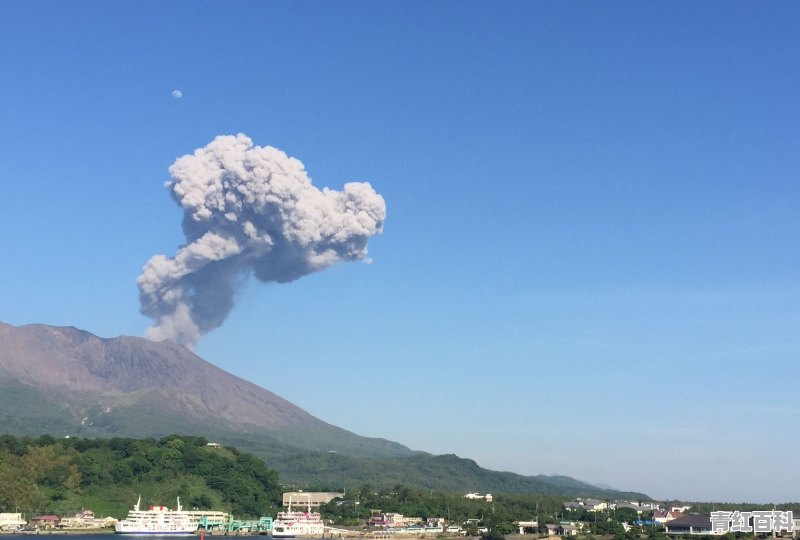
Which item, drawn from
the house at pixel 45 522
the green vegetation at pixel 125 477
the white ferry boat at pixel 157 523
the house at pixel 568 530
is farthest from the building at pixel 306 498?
the house at pixel 568 530

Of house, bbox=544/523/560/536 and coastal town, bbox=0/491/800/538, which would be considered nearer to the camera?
coastal town, bbox=0/491/800/538

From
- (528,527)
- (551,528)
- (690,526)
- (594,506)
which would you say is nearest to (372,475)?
(594,506)

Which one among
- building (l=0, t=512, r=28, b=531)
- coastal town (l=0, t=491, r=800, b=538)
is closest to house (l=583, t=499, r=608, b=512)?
coastal town (l=0, t=491, r=800, b=538)

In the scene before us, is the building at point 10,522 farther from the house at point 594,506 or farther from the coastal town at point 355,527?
the house at point 594,506

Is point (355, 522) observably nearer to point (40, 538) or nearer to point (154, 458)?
point (154, 458)

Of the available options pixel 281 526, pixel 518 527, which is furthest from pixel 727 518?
pixel 281 526

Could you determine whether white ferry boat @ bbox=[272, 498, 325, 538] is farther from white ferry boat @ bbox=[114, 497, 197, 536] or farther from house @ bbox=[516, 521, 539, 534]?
house @ bbox=[516, 521, 539, 534]
